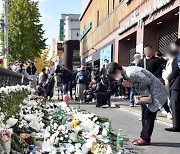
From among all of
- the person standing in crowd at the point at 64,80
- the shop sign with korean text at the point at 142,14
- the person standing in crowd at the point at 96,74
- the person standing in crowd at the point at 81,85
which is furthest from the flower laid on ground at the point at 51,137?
the person standing in crowd at the point at 64,80

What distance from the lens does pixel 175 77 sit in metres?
7.83

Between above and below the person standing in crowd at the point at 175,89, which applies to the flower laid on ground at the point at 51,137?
below

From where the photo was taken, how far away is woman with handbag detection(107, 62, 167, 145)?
20.8ft

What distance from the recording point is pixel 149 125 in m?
6.66

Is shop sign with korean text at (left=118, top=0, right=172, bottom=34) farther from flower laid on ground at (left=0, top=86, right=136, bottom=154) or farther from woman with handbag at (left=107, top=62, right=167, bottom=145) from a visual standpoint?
flower laid on ground at (left=0, top=86, right=136, bottom=154)

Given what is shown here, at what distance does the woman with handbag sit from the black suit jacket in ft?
4.06

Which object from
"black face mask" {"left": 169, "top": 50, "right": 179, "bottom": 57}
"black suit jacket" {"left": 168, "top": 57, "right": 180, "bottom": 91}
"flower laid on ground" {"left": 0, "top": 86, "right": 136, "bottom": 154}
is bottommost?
"flower laid on ground" {"left": 0, "top": 86, "right": 136, "bottom": 154}

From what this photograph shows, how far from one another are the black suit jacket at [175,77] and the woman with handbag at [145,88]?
1.24m

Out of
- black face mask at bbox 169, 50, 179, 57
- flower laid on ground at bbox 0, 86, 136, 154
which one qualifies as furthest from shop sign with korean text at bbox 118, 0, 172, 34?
flower laid on ground at bbox 0, 86, 136, 154

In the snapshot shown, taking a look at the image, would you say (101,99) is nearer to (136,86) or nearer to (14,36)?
(136,86)

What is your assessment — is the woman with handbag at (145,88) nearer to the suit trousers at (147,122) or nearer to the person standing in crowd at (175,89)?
the suit trousers at (147,122)

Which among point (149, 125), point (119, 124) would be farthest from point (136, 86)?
point (119, 124)

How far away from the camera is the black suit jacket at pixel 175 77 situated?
772 cm

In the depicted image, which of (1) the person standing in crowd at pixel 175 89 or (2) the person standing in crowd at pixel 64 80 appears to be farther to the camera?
(2) the person standing in crowd at pixel 64 80
